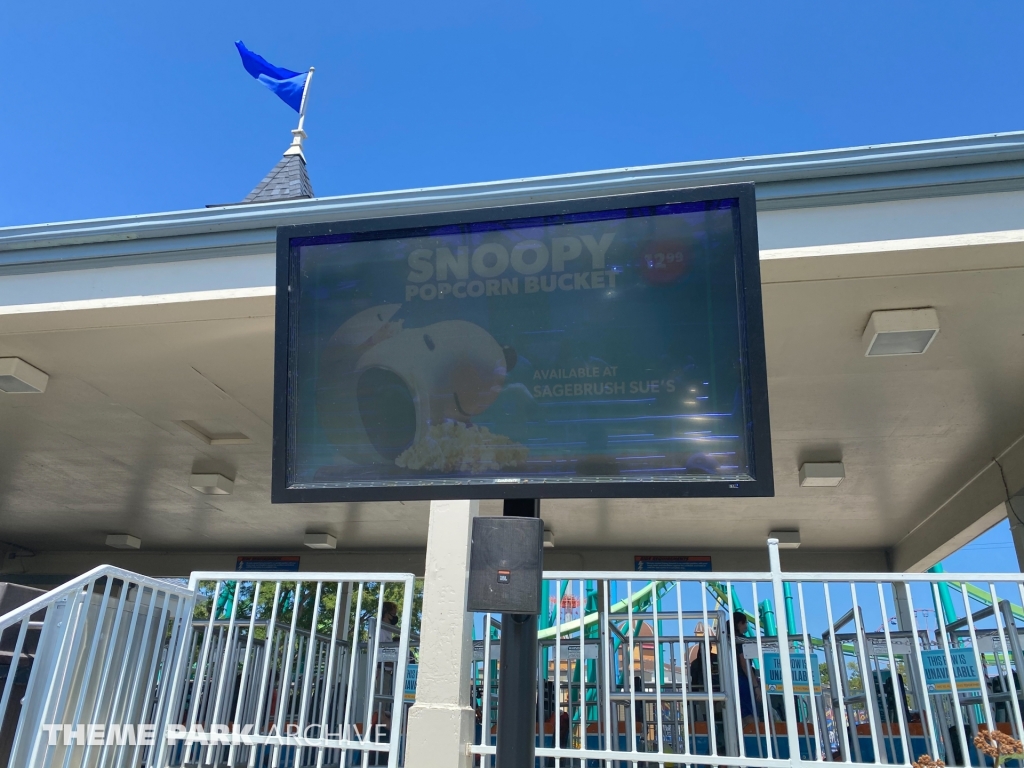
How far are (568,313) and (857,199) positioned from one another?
2.71 meters

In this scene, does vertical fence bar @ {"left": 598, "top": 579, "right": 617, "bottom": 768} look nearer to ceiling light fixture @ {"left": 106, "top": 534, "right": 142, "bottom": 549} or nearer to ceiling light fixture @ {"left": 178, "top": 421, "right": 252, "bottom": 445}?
ceiling light fixture @ {"left": 178, "top": 421, "right": 252, "bottom": 445}

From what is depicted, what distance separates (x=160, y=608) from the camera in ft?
15.7

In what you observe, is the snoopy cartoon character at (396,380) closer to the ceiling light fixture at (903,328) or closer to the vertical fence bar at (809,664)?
the vertical fence bar at (809,664)

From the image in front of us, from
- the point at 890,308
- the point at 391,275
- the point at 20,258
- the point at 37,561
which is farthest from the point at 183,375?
the point at 37,561

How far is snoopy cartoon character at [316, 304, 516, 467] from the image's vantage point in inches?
103

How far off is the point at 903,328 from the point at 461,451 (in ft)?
12.4

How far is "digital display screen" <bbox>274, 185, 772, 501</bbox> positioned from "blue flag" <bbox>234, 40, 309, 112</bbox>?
9477 mm

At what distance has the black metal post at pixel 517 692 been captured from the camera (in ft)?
7.34

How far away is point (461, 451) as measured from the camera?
2.54 m

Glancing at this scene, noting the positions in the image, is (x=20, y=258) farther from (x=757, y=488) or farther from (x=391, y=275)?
(x=757, y=488)

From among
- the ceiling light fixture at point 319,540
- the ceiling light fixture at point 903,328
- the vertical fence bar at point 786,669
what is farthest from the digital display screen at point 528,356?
the ceiling light fixture at point 319,540

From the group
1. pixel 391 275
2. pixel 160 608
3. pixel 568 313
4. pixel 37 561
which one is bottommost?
pixel 160 608

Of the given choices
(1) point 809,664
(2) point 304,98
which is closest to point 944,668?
(1) point 809,664

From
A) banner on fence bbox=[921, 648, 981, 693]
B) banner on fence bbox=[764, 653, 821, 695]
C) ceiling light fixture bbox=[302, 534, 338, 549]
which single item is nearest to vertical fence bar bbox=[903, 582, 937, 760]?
banner on fence bbox=[921, 648, 981, 693]
